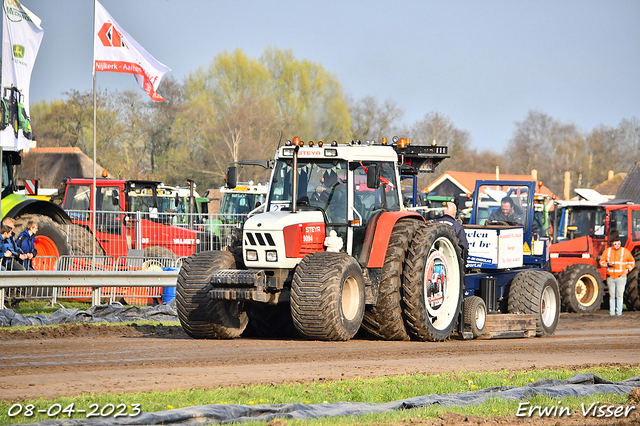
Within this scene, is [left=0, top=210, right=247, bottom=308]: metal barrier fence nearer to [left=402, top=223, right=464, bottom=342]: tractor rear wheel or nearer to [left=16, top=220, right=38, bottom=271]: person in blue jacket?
[left=16, top=220, right=38, bottom=271]: person in blue jacket

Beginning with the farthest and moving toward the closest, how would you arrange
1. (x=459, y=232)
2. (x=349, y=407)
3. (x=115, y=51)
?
(x=115, y=51)
(x=459, y=232)
(x=349, y=407)

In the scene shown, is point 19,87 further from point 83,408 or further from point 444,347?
point 83,408

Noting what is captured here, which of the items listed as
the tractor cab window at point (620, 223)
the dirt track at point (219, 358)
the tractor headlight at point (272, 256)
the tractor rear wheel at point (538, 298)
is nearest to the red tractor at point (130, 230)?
the dirt track at point (219, 358)

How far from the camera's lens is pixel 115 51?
16.5 m

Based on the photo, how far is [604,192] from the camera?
66.1 meters

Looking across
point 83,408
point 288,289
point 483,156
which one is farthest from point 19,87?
point 483,156

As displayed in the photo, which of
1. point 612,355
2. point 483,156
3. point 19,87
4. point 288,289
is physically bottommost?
point 612,355

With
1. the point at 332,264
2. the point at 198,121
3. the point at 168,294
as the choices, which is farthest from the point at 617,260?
the point at 198,121

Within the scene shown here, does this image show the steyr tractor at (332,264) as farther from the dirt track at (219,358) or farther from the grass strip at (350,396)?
the grass strip at (350,396)

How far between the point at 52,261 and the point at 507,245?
9.39m

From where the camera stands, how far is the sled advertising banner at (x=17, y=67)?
14125 millimetres
